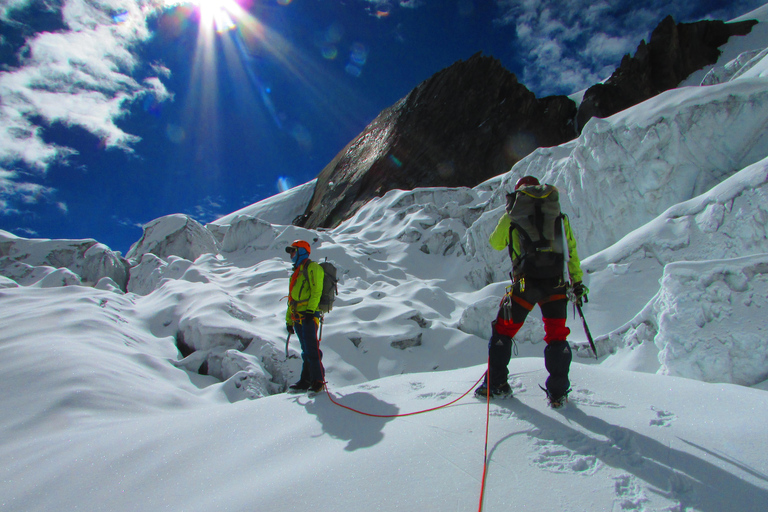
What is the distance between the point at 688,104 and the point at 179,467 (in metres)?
10.6

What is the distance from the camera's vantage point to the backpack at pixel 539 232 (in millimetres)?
2355

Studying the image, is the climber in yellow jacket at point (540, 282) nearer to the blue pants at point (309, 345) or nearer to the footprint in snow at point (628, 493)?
the footprint in snow at point (628, 493)

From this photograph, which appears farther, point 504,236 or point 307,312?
point 307,312

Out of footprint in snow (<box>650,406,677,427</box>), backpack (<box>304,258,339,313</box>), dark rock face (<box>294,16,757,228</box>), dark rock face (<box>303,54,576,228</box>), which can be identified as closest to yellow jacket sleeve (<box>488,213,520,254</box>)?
footprint in snow (<box>650,406,677,427</box>)

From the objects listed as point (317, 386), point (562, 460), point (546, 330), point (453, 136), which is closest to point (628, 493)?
point (562, 460)

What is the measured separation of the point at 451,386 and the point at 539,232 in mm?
1460

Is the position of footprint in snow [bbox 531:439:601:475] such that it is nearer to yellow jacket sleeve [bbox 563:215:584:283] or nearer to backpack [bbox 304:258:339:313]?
yellow jacket sleeve [bbox 563:215:584:283]

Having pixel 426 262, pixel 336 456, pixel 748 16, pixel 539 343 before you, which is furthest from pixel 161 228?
pixel 748 16

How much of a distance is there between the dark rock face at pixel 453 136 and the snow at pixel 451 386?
19.6 metres

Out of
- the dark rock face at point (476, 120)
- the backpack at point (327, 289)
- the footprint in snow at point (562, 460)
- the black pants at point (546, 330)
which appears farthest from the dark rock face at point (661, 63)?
the footprint in snow at point (562, 460)

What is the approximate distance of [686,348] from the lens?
10.7ft

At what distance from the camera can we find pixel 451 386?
2930mm

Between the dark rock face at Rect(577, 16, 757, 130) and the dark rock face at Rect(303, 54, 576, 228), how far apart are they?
266 centimetres

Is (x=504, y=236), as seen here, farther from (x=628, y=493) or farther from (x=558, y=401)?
(x=628, y=493)
